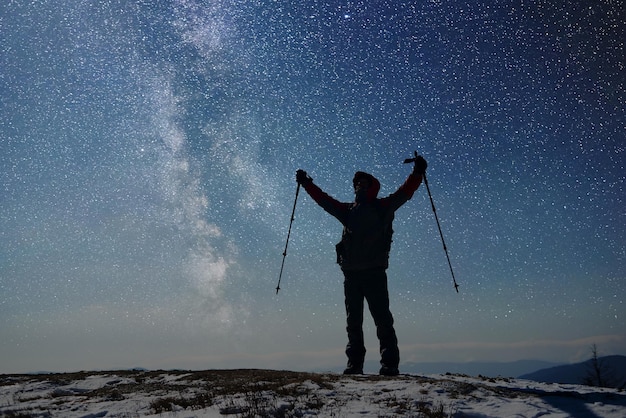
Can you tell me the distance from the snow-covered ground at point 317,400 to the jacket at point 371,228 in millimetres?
2698

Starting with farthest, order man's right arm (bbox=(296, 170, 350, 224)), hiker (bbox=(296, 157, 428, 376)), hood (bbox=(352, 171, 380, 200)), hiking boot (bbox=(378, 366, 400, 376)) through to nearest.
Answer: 1. man's right arm (bbox=(296, 170, 350, 224))
2. hood (bbox=(352, 171, 380, 200))
3. hiker (bbox=(296, 157, 428, 376))
4. hiking boot (bbox=(378, 366, 400, 376))

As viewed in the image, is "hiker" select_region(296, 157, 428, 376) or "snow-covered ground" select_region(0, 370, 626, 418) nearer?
"snow-covered ground" select_region(0, 370, 626, 418)

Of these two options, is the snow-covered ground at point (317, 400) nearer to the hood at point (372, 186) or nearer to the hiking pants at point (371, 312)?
the hiking pants at point (371, 312)

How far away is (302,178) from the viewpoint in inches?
448

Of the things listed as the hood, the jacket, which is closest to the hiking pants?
the jacket

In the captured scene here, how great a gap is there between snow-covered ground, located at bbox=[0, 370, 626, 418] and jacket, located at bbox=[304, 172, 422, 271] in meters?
2.70

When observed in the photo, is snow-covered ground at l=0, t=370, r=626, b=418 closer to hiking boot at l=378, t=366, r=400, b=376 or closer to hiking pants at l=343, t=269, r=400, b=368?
hiking boot at l=378, t=366, r=400, b=376

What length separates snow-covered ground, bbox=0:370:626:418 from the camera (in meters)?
5.44

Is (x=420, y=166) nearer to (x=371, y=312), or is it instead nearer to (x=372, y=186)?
(x=372, y=186)

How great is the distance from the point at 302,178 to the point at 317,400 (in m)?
6.36

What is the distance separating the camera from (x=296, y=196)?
12680 millimetres

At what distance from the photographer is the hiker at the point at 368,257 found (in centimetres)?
966

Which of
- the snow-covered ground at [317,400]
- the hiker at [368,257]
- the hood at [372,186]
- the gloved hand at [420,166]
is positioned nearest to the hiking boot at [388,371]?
the hiker at [368,257]

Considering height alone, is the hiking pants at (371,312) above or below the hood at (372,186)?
below
